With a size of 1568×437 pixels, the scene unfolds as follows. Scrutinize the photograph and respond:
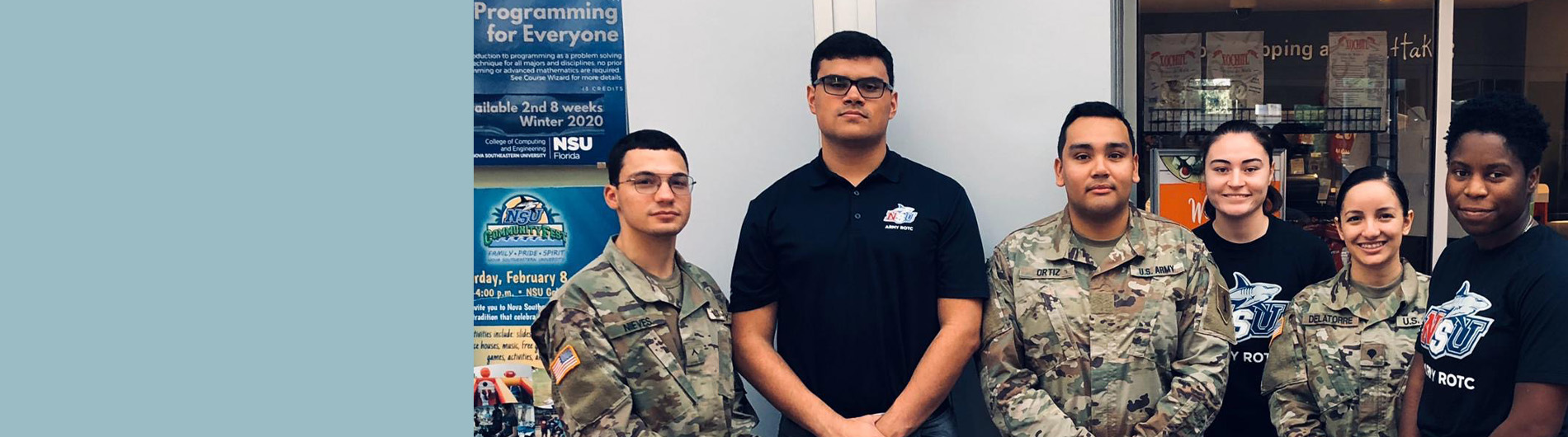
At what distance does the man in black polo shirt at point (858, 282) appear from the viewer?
124 inches

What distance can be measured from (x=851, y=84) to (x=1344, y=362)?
1.60 metres

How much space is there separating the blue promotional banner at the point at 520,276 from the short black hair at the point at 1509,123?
2717mm

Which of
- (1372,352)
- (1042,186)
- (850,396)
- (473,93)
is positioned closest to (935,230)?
(850,396)

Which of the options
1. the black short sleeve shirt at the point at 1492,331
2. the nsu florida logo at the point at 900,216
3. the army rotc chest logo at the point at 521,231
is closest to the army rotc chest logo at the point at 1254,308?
the black short sleeve shirt at the point at 1492,331

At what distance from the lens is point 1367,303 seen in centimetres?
311

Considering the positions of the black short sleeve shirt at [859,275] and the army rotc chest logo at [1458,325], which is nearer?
the army rotc chest logo at [1458,325]

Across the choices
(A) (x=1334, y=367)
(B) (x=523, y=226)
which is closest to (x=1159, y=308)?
(A) (x=1334, y=367)

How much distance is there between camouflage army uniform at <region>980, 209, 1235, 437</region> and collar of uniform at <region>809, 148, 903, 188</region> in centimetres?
47

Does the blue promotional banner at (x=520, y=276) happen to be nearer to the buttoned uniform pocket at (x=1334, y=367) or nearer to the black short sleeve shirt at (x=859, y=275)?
the black short sleeve shirt at (x=859, y=275)

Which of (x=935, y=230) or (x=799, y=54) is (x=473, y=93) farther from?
(x=935, y=230)

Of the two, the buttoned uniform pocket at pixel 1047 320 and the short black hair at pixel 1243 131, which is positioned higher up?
the short black hair at pixel 1243 131

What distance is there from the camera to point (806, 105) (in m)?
3.91

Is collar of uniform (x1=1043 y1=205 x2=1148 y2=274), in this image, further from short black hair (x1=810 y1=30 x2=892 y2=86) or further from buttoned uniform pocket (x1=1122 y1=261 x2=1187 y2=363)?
short black hair (x1=810 y1=30 x2=892 y2=86)

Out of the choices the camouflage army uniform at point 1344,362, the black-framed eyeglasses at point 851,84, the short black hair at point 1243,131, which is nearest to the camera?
the camouflage army uniform at point 1344,362
